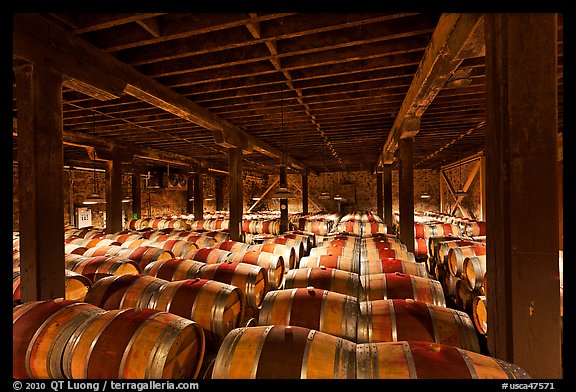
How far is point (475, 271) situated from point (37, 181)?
5802 millimetres

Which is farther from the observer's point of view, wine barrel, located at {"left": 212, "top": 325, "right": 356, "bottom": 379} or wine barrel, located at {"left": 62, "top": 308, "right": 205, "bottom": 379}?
wine barrel, located at {"left": 62, "top": 308, "right": 205, "bottom": 379}

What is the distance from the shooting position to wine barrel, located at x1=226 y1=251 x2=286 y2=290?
5.14 m

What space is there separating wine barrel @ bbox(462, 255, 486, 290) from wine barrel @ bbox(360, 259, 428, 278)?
2.18 feet

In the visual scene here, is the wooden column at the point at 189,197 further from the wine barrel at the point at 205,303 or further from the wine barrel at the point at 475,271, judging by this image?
the wine barrel at the point at 475,271

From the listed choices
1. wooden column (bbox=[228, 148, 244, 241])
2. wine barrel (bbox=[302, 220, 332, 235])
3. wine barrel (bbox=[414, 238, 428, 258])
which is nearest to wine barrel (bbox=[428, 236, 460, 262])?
wine barrel (bbox=[414, 238, 428, 258])

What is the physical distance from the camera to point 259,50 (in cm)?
401

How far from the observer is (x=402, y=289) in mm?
3637

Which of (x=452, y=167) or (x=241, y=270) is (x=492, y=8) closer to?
(x=241, y=270)

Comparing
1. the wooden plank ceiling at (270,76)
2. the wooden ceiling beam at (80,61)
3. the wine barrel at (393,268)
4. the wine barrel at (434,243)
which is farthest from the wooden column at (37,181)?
the wine barrel at (434,243)

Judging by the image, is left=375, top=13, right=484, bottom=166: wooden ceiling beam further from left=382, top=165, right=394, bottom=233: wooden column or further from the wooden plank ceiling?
left=382, top=165, right=394, bottom=233: wooden column

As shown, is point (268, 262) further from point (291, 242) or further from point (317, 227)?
point (317, 227)

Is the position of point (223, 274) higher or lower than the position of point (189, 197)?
lower

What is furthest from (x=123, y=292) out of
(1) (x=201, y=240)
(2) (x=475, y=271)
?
(2) (x=475, y=271)

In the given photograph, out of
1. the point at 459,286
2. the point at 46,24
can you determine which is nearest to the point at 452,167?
the point at 459,286
